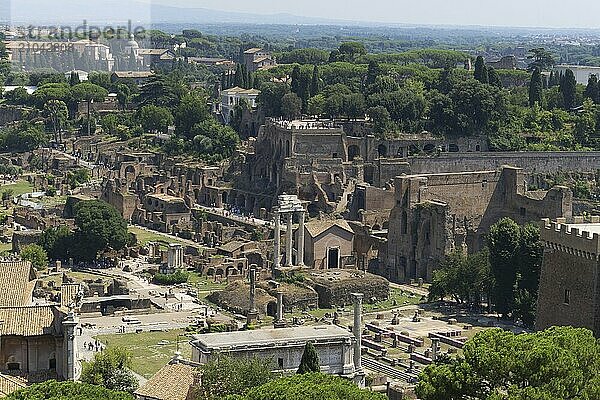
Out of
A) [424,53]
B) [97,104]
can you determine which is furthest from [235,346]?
[424,53]

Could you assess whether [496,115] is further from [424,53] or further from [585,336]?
[424,53]

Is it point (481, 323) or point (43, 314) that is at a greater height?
point (43, 314)

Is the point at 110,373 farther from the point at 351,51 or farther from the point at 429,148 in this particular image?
the point at 351,51

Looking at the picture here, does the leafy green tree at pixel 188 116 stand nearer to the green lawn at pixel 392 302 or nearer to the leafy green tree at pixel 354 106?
the leafy green tree at pixel 354 106

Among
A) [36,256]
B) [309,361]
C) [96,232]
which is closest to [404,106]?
[96,232]

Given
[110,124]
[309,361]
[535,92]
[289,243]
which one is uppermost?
[535,92]

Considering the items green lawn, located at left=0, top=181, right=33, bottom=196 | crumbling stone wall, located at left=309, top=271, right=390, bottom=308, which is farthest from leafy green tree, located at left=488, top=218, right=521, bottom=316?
green lawn, located at left=0, top=181, right=33, bottom=196

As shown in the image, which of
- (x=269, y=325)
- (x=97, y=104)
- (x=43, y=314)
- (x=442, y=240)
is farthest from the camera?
(x=97, y=104)
